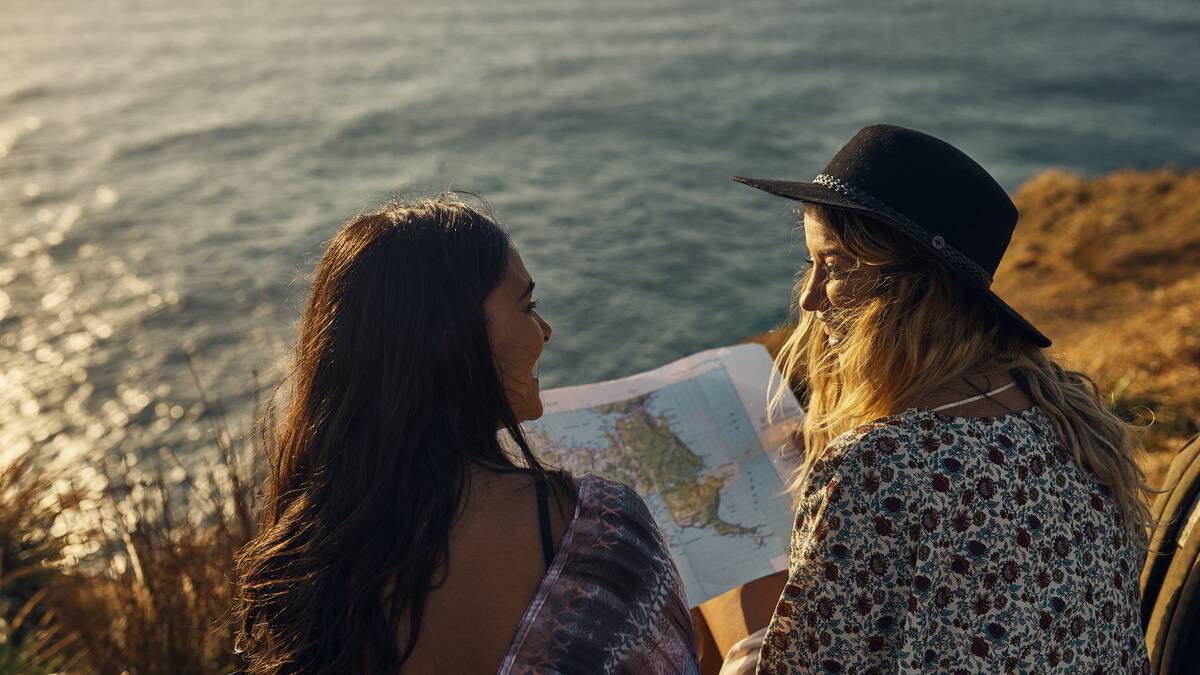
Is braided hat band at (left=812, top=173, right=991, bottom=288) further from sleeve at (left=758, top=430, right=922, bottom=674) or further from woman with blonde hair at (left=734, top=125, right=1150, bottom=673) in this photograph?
sleeve at (left=758, top=430, right=922, bottom=674)

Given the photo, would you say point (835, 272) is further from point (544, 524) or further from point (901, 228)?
point (544, 524)

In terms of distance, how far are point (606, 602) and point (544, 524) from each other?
140 mm

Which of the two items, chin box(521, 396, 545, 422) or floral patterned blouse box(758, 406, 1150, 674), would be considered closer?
floral patterned blouse box(758, 406, 1150, 674)

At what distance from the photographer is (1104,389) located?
3.94m

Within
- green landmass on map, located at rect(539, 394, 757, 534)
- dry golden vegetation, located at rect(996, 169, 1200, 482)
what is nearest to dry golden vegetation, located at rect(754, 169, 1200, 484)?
dry golden vegetation, located at rect(996, 169, 1200, 482)

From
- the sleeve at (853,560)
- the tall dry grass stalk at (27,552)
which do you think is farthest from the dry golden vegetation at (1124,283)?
the tall dry grass stalk at (27,552)

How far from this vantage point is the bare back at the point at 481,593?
1435 mm

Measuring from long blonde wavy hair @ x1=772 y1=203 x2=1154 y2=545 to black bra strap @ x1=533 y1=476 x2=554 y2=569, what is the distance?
622 millimetres

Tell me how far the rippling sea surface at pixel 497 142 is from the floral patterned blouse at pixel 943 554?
135 inches

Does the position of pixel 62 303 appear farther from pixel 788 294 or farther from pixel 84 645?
pixel 84 645

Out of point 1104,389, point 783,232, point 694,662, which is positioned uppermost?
point 694,662

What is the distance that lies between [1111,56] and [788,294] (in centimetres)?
1114

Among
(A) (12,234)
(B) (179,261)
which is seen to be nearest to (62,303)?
(B) (179,261)

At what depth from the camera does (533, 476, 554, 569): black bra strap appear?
1.46 meters
